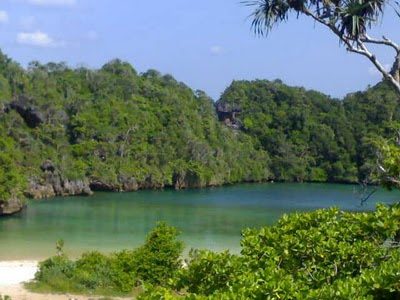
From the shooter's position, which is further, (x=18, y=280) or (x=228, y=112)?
(x=228, y=112)

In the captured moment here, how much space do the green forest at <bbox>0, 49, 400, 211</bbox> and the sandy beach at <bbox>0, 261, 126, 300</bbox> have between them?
1224 cm

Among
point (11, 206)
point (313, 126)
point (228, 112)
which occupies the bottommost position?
point (11, 206)

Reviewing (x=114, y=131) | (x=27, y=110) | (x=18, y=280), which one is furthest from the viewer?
(x=114, y=131)

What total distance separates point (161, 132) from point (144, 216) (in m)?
20.3

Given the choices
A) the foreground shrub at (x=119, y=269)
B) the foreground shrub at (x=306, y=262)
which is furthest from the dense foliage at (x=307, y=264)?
the foreground shrub at (x=119, y=269)

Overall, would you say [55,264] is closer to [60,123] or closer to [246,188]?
[60,123]

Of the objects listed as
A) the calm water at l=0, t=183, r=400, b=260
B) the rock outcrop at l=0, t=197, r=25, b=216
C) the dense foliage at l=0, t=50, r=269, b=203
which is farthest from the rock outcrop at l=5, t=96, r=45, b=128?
the rock outcrop at l=0, t=197, r=25, b=216

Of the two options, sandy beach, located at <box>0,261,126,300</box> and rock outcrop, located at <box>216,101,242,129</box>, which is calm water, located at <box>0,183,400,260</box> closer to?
sandy beach, located at <box>0,261,126,300</box>

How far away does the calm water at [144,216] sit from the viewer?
22.8m

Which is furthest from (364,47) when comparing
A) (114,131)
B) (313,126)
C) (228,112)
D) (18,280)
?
(228,112)

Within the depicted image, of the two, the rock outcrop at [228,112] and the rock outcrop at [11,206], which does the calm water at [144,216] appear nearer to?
the rock outcrop at [11,206]

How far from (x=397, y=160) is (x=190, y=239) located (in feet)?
60.6

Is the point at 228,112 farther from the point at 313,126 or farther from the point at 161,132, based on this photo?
the point at 161,132

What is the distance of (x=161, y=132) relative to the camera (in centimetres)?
5088
